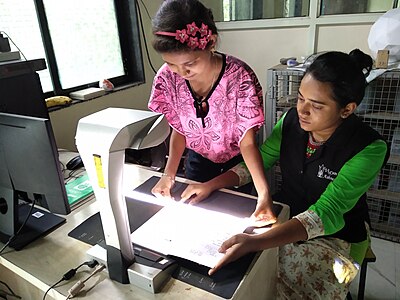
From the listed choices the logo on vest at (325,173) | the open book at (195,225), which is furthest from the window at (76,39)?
the logo on vest at (325,173)

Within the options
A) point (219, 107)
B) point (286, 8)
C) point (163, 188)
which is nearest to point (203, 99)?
point (219, 107)

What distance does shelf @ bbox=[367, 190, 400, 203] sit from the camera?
1955 mm

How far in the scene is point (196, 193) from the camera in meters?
1.14

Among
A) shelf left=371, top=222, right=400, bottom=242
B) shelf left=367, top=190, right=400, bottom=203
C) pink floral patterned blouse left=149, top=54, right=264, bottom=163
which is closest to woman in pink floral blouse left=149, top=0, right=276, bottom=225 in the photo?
pink floral patterned blouse left=149, top=54, right=264, bottom=163

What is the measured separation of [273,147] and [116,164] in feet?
2.63

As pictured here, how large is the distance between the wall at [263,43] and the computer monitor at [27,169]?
1.05 metres

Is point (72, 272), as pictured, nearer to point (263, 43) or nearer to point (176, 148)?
point (176, 148)

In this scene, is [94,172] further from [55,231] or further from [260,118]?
[260,118]

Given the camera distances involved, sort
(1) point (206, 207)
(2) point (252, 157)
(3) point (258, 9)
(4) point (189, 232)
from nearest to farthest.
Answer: (4) point (189, 232)
(1) point (206, 207)
(2) point (252, 157)
(3) point (258, 9)

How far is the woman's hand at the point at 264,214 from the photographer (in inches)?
38.4

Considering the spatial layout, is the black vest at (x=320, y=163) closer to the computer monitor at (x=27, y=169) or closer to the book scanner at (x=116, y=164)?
the book scanner at (x=116, y=164)

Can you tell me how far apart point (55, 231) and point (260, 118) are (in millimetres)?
772

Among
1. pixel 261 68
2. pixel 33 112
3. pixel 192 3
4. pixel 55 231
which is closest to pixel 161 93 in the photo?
pixel 192 3

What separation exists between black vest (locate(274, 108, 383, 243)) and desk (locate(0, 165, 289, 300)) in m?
0.22
